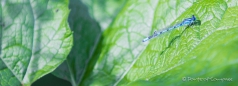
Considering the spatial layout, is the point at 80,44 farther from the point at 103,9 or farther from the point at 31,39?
the point at 31,39

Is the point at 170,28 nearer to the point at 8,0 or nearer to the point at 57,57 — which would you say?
the point at 57,57

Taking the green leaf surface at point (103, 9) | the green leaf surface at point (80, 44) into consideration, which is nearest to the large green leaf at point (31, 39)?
the green leaf surface at point (80, 44)

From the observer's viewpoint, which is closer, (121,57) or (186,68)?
(186,68)

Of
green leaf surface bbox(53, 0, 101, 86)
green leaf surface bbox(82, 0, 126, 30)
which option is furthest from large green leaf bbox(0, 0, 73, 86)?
green leaf surface bbox(82, 0, 126, 30)

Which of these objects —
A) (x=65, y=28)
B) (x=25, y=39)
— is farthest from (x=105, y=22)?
(x=25, y=39)

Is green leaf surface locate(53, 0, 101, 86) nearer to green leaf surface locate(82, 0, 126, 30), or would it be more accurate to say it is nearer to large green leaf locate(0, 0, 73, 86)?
green leaf surface locate(82, 0, 126, 30)

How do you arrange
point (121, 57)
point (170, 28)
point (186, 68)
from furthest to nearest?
point (121, 57) → point (170, 28) → point (186, 68)

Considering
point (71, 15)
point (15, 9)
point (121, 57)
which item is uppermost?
point (15, 9)
